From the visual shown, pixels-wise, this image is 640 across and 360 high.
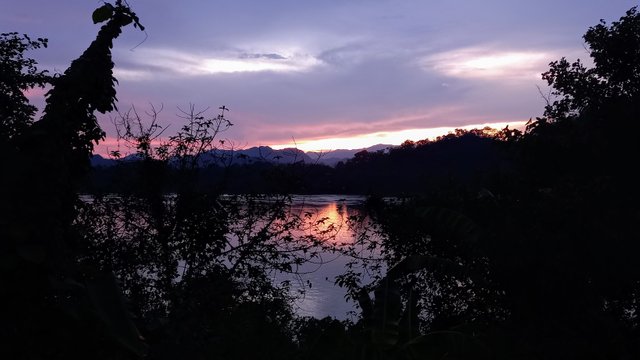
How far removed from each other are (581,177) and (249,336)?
742 centimetres

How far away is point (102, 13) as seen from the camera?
447 centimetres

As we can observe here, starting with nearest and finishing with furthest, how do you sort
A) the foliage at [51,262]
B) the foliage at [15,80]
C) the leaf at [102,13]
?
1. the foliage at [51,262]
2. the leaf at [102,13]
3. the foliage at [15,80]

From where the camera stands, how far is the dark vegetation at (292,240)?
3.77 metres

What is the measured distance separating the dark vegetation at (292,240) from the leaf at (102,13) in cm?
1

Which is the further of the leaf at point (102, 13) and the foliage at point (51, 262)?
the leaf at point (102, 13)

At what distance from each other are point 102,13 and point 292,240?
23.6ft

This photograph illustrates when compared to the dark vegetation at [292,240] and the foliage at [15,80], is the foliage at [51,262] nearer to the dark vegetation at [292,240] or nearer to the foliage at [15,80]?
the dark vegetation at [292,240]

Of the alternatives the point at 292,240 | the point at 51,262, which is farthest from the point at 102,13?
the point at 292,240

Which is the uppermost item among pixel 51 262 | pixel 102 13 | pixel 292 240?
pixel 102 13

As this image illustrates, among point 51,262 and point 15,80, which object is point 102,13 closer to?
point 51,262

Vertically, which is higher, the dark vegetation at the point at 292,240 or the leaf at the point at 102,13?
the leaf at the point at 102,13

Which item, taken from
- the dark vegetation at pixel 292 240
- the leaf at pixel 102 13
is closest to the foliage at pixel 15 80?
the dark vegetation at pixel 292 240

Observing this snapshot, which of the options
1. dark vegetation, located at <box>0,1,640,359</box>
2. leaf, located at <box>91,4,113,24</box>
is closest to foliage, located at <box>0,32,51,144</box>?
dark vegetation, located at <box>0,1,640,359</box>

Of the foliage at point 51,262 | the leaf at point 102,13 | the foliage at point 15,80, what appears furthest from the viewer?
the foliage at point 15,80
